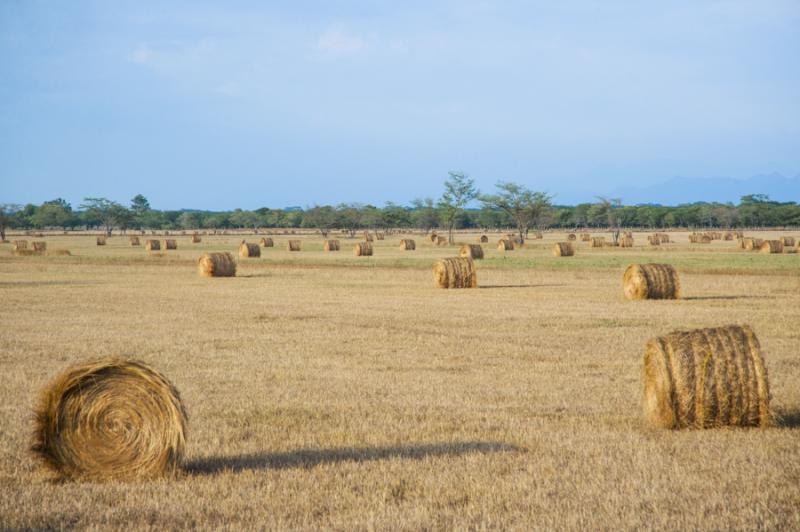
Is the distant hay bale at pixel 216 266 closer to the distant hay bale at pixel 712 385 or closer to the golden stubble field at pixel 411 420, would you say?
the golden stubble field at pixel 411 420

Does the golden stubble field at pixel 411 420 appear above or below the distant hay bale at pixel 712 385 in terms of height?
below

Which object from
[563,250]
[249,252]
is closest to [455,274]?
[563,250]

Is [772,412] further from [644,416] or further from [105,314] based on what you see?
[105,314]

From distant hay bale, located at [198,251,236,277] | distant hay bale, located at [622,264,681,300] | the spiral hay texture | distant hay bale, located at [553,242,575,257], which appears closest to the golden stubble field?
the spiral hay texture

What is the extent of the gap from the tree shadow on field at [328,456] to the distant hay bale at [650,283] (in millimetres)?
17508

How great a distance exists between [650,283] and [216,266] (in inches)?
728

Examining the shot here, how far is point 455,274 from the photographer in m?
32.2

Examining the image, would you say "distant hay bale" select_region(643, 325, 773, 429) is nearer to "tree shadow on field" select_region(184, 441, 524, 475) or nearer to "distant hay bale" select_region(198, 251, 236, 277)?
"tree shadow on field" select_region(184, 441, 524, 475)

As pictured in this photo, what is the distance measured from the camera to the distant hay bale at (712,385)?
1076cm

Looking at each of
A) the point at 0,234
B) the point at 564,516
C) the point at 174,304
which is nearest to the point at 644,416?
the point at 564,516

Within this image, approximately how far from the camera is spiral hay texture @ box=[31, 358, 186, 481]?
349 inches

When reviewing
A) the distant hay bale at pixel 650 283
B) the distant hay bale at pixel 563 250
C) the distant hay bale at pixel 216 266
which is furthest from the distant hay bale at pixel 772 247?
the distant hay bale at pixel 216 266

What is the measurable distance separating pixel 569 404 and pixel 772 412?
2485 mm

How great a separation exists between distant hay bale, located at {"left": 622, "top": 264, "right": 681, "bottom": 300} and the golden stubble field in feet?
2.40
